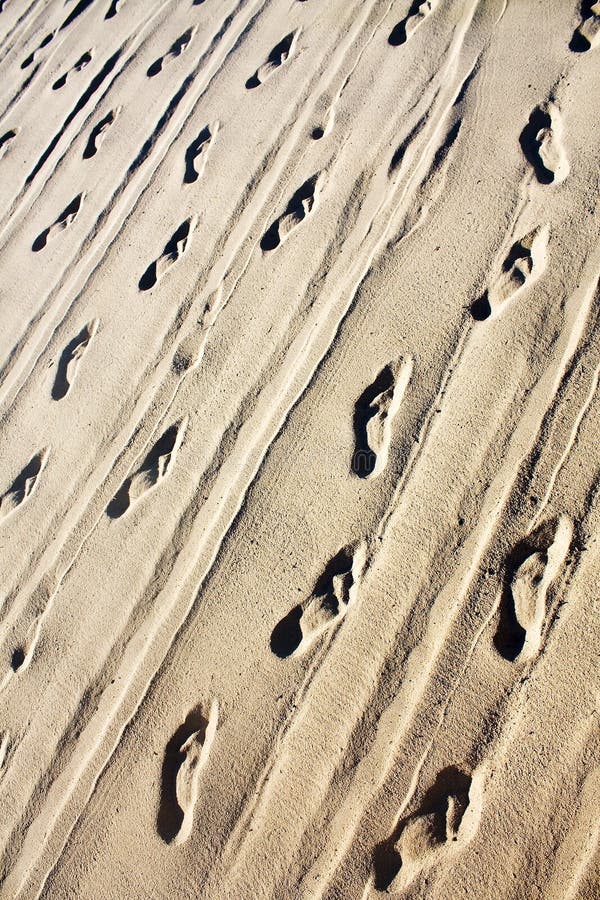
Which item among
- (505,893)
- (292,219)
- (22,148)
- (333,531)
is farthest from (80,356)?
(505,893)

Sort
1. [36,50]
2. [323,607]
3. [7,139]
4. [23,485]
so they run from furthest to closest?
1. [36,50]
2. [7,139]
3. [23,485]
4. [323,607]

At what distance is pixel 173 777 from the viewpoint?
4.84 feet

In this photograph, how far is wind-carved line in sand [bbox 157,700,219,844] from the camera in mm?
1438

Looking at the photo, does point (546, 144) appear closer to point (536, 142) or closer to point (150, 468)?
point (536, 142)

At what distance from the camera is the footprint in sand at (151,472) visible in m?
1.81

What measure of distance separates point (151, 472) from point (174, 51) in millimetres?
2192

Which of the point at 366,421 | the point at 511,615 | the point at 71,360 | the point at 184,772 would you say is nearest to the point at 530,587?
the point at 511,615

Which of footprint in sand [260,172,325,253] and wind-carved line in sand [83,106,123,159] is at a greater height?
A: wind-carved line in sand [83,106,123,159]

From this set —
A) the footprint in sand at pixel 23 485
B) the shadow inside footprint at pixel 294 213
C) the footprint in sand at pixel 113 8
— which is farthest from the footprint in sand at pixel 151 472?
the footprint in sand at pixel 113 8

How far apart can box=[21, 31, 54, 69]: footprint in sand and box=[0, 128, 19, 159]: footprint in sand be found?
60 centimetres

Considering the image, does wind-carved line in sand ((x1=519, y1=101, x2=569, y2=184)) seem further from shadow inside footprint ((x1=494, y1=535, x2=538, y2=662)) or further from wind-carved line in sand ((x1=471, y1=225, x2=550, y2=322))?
shadow inside footprint ((x1=494, y1=535, x2=538, y2=662))

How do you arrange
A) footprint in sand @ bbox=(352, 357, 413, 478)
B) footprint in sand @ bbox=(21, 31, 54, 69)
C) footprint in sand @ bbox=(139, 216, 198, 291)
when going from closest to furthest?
footprint in sand @ bbox=(352, 357, 413, 478)
footprint in sand @ bbox=(139, 216, 198, 291)
footprint in sand @ bbox=(21, 31, 54, 69)

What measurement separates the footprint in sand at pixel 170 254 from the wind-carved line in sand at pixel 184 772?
142cm

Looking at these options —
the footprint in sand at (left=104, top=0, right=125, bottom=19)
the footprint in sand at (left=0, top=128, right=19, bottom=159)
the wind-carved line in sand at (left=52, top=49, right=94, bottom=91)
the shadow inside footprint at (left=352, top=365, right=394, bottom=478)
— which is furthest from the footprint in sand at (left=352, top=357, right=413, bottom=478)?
the footprint in sand at (left=104, top=0, right=125, bottom=19)
